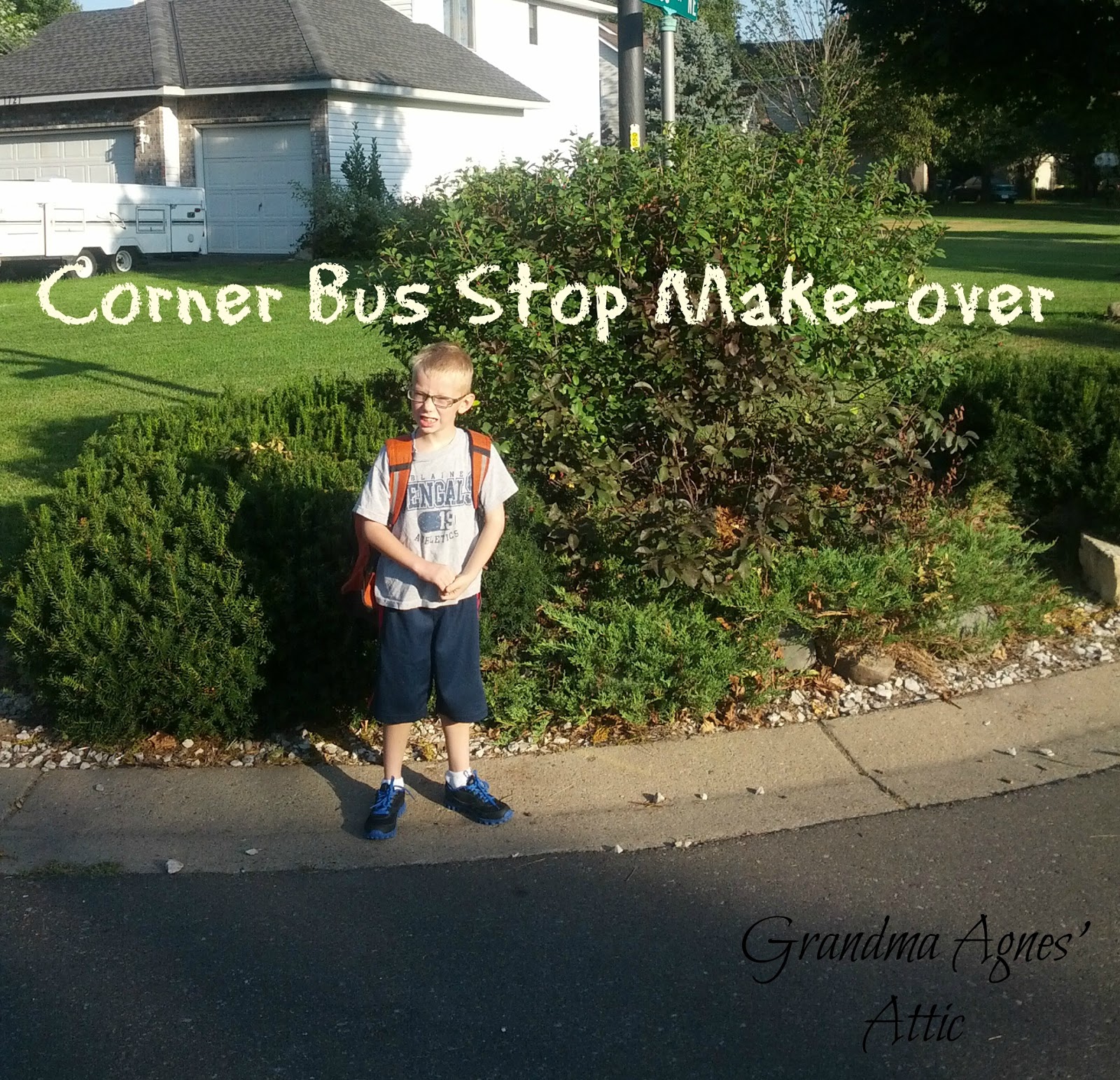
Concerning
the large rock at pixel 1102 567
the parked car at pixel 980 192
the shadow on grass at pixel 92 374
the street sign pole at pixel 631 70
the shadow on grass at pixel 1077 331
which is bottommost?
the large rock at pixel 1102 567

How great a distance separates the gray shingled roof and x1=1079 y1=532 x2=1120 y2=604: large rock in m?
21.2

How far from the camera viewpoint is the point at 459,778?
14.4 feet

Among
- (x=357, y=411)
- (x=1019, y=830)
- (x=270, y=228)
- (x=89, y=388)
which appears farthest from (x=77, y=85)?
(x=1019, y=830)

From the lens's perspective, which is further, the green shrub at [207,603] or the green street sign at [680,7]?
the green street sign at [680,7]

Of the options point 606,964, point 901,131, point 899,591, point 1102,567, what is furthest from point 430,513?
point 901,131

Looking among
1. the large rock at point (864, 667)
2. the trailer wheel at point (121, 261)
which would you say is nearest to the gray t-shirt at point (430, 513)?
the large rock at point (864, 667)

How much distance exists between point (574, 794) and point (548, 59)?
33822mm

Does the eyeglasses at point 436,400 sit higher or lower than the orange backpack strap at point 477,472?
higher

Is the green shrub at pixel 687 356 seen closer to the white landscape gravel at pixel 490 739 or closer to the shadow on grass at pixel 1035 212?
the white landscape gravel at pixel 490 739

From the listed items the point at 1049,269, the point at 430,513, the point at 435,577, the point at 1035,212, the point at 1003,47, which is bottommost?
the point at 435,577

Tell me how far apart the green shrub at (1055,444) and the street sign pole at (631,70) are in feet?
7.10

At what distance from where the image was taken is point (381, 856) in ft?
13.6

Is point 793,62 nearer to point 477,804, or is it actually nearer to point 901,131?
point 901,131

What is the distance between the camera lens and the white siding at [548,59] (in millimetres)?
33812
